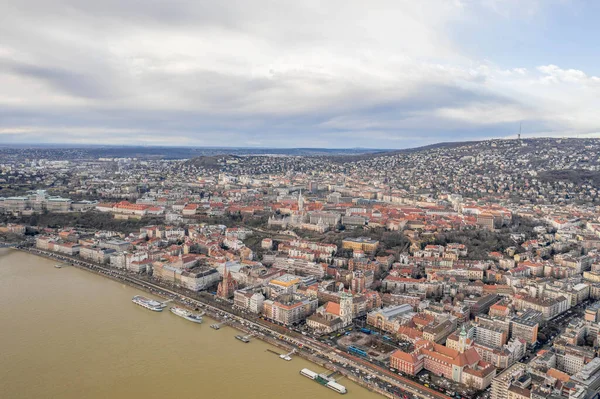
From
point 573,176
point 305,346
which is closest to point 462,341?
point 305,346

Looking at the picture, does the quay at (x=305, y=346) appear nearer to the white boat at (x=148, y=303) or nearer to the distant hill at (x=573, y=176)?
the white boat at (x=148, y=303)

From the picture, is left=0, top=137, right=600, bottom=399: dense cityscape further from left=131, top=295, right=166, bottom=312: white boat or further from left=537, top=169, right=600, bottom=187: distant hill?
left=131, top=295, right=166, bottom=312: white boat

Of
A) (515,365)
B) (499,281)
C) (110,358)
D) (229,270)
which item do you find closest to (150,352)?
(110,358)

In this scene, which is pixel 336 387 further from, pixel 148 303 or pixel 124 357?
pixel 148 303

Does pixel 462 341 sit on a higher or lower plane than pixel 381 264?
higher

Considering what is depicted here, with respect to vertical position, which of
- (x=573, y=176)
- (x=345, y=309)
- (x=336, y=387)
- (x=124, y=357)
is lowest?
(x=124, y=357)

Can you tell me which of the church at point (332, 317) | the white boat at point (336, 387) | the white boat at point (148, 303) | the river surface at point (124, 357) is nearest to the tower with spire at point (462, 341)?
the river surface at point (124, 357)
